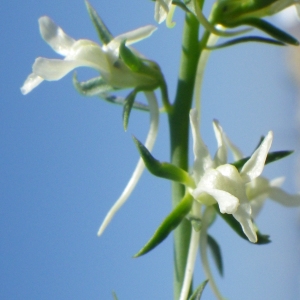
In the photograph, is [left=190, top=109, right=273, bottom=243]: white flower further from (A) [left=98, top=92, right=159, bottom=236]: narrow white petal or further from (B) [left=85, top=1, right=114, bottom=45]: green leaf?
(B) [left=85, top=1, right=114, bottom=45]: green leaf

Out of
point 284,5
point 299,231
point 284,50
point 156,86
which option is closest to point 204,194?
point 156,86

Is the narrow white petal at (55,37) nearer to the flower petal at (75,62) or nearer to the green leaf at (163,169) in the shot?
the flower petal at (75,62)

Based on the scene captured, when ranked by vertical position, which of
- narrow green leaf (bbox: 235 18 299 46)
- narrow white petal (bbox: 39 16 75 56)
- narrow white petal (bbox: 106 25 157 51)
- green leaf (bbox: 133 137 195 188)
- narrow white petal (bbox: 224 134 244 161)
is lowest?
narrow white petal (bbox: 224 134 244 161)

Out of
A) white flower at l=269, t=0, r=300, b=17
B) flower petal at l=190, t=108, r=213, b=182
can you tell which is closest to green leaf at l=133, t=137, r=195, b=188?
flower petal at l=190, t=108, r=213, b=182

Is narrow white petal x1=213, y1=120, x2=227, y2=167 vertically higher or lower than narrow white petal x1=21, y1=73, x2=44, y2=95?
lower

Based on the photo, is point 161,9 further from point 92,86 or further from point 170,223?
point 170,223

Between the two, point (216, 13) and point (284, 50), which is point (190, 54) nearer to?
point (216, 13)
